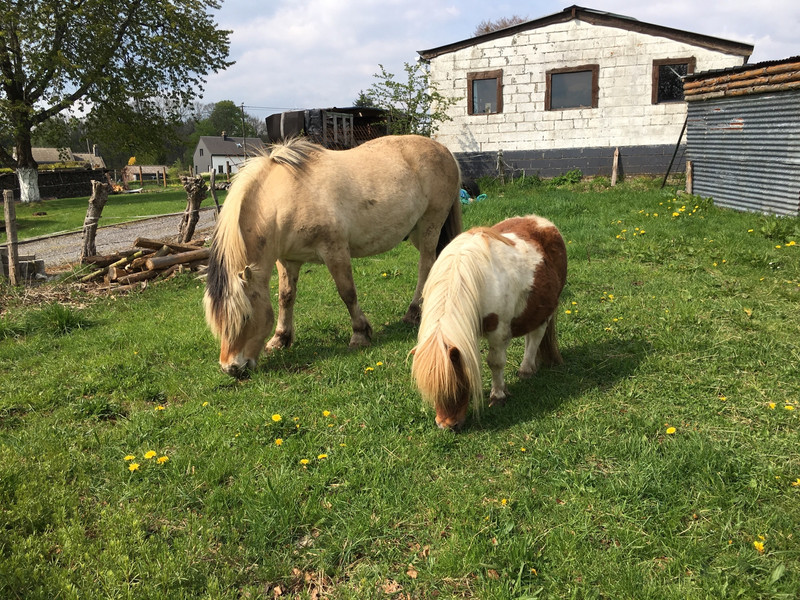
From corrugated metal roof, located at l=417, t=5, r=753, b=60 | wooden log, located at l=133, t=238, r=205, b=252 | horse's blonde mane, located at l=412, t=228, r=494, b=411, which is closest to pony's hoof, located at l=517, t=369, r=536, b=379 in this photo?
horse's blonde mane, located at l=412, t=228, r=494, b=411

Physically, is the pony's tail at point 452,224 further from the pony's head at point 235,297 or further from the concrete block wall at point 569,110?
the concrete block wall at point 569,110

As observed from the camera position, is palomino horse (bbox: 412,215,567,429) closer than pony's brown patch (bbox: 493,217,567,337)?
Yes

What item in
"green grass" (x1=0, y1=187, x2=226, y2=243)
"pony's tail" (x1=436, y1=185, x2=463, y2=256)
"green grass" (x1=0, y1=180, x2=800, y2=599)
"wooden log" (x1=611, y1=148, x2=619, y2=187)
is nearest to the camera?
"green grass" (x1=0, y1=180, x2=800, y2=599)

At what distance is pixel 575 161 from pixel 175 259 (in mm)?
14050

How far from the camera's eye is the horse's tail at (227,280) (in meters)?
4.50

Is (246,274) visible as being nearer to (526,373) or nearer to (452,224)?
(526,373)

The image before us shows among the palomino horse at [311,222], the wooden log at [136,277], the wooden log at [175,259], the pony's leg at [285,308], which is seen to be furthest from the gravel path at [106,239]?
the palomino horse at [311,222]

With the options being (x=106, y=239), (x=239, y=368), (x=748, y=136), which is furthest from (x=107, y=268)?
(x=748, y=136)

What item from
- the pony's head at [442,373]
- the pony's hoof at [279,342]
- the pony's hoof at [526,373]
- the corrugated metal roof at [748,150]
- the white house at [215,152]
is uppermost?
the white house at [215,152]

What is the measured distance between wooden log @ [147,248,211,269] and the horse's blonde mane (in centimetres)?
640

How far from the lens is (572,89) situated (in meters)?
17.7

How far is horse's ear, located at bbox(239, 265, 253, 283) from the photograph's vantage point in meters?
4.66

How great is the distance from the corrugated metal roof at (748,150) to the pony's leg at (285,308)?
9.16 m

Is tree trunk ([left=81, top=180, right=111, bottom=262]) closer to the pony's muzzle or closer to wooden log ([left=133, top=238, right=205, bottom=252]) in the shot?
wooden log ([left=133, top=238, right=205, bottom=252])
